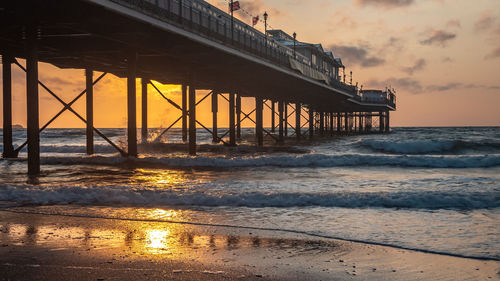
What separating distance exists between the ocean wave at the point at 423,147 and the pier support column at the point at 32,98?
28.9 metres

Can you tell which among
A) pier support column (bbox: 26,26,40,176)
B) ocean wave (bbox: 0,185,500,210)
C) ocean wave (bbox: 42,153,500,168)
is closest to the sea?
ocean wave (bbox: 0,185,500,210)

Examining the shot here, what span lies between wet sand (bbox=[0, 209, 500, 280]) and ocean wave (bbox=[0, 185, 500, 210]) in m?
2.66

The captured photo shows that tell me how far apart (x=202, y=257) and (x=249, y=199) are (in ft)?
14.7

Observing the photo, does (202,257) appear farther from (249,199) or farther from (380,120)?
(380,120)

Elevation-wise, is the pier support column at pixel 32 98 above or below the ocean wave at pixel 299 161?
above

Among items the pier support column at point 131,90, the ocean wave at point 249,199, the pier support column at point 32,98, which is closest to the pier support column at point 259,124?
the pier support column at point 131,90

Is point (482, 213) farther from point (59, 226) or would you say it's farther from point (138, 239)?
point (59, 226)

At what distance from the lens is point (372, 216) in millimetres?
7988

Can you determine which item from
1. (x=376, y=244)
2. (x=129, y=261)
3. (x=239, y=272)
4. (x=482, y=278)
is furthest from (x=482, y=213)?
(x=129, y=261)

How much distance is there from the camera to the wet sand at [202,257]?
452cm

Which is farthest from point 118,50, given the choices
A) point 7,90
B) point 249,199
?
point 249,199

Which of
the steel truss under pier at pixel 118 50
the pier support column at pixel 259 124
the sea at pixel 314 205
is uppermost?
the steel truss under pier at pixel 118 50

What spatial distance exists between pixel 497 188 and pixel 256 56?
52.1 feet

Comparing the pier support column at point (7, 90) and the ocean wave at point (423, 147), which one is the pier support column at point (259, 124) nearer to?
the ocean wave at point (423, 147)
